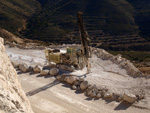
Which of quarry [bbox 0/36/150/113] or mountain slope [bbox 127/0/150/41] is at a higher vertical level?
mountain slope [bbox 127/0/150/41]

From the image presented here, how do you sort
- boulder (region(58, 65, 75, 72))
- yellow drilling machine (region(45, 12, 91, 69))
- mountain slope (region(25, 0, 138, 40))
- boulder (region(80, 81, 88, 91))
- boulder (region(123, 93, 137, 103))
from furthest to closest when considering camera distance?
mountain slope (region(25, 0, 138, 40)) → boulder (region(58, 65, 75, 72)) → yellow drilling machine (region(45, 12, 91, 69)) → boulder (region(80, 81, 88, 91)) → boulder (region(123, 93, 137, 103))

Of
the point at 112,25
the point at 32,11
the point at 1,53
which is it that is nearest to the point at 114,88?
the point at 1,53

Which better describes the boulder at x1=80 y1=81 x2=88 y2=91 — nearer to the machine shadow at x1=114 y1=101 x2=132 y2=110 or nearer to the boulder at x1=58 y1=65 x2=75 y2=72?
the machine shadow at x1=114 y1=101 x2=132 y2=110

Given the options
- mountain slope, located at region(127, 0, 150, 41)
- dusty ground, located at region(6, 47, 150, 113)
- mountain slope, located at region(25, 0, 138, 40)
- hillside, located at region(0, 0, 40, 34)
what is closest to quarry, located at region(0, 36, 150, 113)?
dusty ground, located at region(6, 47, 150, 113)

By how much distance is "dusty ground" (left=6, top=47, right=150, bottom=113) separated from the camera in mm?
10695

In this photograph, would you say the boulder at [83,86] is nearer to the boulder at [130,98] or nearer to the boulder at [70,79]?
the boulder at [70,79]

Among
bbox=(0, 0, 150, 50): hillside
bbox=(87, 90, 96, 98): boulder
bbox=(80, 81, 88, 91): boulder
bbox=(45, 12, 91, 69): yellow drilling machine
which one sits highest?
bbox=(0, 0, 150, 50): hillside

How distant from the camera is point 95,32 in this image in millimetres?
66750

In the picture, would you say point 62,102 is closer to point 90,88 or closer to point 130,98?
point 90,88

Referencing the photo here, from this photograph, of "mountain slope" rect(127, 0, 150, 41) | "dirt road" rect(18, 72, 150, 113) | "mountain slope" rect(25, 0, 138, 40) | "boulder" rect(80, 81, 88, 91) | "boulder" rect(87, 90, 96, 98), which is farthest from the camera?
"mountain slope" rect(127, 0, 150, 41)

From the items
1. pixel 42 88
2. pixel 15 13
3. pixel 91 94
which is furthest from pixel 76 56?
pixel 15 13

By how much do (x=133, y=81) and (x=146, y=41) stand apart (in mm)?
53649

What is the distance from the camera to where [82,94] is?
41.7 ft

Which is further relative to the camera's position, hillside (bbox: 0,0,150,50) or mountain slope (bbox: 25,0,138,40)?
mountain slope (bbox: 25,0,138,40)
